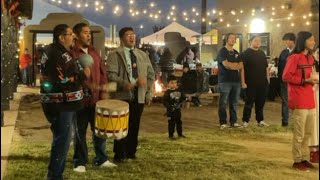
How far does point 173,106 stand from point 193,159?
2233 millimetres

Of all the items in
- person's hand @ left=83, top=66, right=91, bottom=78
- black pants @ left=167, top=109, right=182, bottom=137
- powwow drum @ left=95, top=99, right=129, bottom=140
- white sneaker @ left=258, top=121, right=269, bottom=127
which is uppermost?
person's hand @ left=83, top=66, right=91, bottom=78

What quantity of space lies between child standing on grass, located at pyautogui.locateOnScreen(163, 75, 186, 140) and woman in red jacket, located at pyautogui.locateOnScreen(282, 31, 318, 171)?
304cm

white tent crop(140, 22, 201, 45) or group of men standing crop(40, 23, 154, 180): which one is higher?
white tent crop(140, 22, 201, 45)

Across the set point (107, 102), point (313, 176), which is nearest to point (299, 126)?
point (313, 176)

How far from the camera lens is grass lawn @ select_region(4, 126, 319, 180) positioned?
22.2ft

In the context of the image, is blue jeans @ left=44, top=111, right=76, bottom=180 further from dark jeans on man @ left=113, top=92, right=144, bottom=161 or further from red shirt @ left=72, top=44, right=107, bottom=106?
dark jeans on man @ left=113, top=92, right=144, bottom=161

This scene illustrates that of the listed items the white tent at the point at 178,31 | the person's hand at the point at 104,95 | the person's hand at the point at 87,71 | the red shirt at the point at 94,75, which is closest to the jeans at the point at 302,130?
the person's hand at the point at 104,95

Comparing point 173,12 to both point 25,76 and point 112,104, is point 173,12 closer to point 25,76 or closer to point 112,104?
point 25,76

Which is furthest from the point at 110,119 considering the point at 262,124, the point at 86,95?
the point at 262,124

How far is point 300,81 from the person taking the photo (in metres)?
6.98

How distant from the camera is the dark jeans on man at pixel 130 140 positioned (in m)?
7.48

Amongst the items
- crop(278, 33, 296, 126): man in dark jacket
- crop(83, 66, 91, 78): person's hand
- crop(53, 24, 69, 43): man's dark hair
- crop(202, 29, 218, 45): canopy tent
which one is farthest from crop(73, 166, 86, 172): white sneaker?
crop(202, 29, 218, 45): canopy tent

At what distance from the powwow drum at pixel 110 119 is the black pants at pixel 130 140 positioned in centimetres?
60

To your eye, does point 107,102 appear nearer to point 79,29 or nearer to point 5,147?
point 79,29
